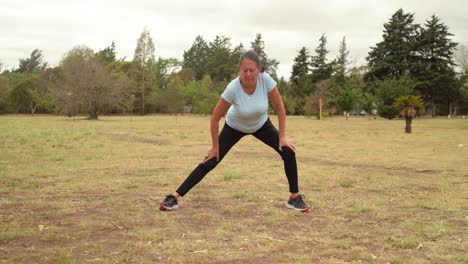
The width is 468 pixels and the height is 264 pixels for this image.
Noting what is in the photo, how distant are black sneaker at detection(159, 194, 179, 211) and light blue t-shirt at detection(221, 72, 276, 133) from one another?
1.22 m

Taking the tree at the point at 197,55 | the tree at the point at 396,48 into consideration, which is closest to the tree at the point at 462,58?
the tree at the point at 396,48

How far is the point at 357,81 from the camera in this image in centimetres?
6844

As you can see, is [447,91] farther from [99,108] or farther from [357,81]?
[99,108]

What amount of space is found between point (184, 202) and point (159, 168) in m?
3.31

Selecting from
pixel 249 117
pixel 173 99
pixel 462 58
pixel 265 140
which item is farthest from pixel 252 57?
pixel 462 58

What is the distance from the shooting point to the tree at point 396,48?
57156mm

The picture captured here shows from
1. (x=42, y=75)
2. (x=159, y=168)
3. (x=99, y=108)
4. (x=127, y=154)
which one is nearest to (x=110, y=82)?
(x=99, y=108)

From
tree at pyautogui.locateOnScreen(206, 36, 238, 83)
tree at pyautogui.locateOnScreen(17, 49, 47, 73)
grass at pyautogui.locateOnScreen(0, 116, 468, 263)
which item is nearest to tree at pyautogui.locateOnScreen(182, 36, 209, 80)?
tree at pyautogui.locateOnScreen(206, 36, 238, 83)

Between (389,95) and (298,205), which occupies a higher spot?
(389,95)

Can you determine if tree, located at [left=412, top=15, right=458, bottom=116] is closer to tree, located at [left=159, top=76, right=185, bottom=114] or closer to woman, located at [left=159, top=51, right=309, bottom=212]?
tree, located at [left=159, top=76, right=185, bottom=114]

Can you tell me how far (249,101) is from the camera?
15.9ft

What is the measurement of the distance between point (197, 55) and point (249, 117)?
102013 mm

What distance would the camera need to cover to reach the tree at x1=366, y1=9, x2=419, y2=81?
57156 mm

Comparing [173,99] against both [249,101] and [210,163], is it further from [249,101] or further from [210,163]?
[249,101]
